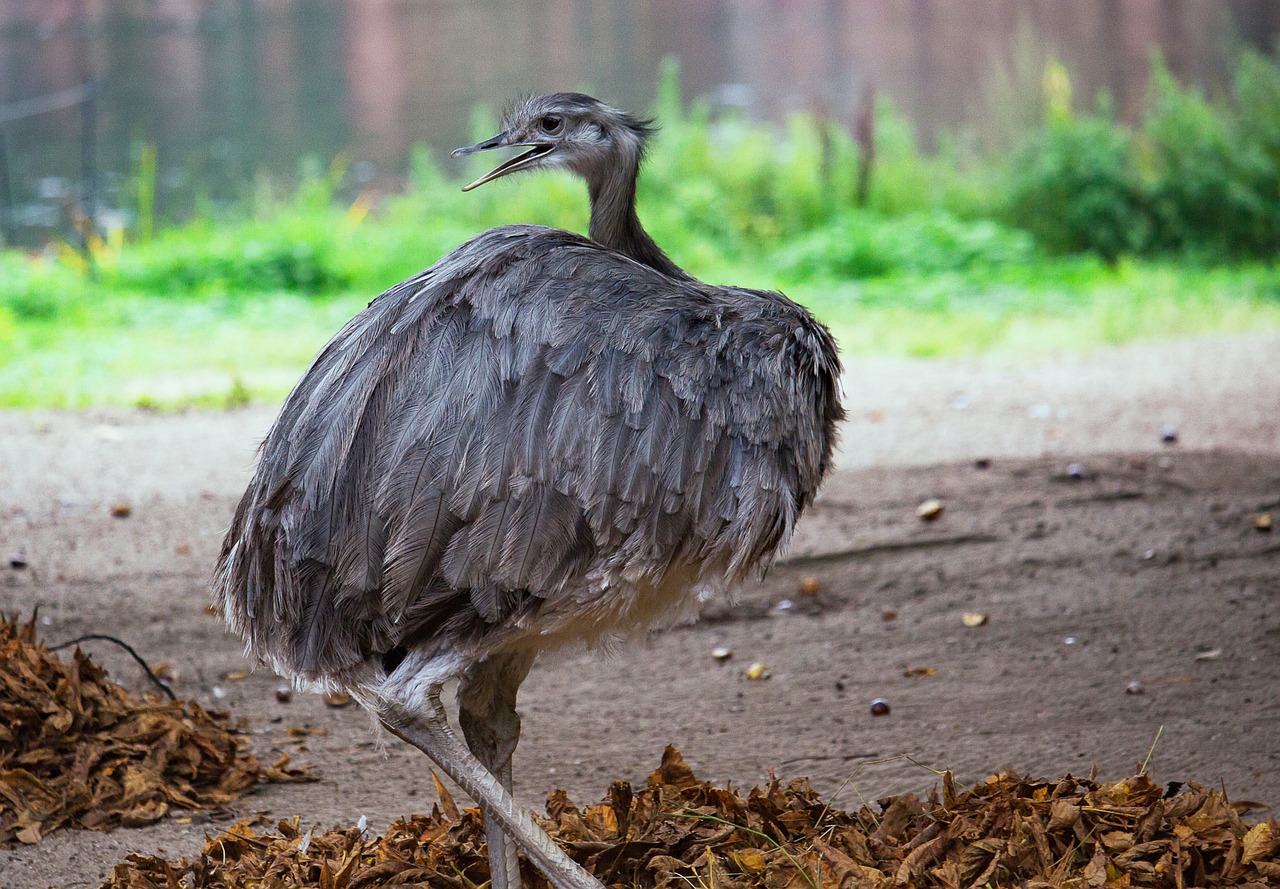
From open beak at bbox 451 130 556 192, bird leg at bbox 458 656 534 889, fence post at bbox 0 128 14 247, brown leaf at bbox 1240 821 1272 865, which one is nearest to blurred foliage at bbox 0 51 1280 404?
fence post at bbox 0 128 14 247

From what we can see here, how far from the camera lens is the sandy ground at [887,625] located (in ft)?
13.6

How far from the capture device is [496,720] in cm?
323

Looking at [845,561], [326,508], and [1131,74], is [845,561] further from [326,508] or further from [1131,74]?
[1131,74]

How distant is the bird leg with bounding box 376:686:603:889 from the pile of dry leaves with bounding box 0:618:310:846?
4.42ft

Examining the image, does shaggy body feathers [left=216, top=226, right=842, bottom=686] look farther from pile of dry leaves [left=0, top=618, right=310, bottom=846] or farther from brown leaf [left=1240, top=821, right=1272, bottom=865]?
brown leaf [left=1240, top=821, right=1272, bottom=865]

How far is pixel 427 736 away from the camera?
2.92 metres

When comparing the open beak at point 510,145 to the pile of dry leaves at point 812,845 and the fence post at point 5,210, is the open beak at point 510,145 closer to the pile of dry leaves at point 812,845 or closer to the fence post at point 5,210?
the pile of dry leaves at point 812,845

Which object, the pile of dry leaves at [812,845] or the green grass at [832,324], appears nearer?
the pile of dry leaves at [812,845]

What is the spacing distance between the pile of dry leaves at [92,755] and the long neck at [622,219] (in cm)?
193

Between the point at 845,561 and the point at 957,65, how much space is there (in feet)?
51.1

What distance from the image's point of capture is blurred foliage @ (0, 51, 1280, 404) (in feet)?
31.2

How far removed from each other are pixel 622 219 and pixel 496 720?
1239 mm

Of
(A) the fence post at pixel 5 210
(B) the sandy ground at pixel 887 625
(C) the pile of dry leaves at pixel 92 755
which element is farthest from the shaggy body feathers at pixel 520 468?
(A) the fence post at pixel 5 210

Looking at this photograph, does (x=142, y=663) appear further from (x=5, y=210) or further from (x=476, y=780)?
(x=5, y=210)
